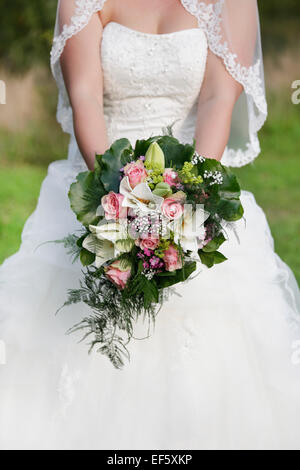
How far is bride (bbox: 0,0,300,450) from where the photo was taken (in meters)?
2.07

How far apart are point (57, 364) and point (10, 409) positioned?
209mm

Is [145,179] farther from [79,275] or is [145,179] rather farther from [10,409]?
[10,409]

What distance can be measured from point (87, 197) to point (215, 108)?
87cm

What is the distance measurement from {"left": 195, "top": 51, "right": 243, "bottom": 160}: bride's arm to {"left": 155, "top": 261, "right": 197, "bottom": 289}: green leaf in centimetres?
67

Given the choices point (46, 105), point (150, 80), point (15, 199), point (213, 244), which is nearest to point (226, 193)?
point (213, 244)

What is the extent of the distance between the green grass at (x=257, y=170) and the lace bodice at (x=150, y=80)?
2576 millimetres

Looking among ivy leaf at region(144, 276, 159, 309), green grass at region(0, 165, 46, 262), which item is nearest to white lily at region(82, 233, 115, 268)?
ivy leaf at region(144, 276, 159, 309)

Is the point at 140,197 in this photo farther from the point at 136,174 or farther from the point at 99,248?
the point at 99,248

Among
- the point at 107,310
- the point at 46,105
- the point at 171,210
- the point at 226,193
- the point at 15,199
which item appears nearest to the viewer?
the point at 171,210

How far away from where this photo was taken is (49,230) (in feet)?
8.02

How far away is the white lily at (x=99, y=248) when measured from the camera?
1842 millimetres

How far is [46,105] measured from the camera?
325 inches

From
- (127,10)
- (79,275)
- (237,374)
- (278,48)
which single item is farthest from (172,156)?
(278,48)

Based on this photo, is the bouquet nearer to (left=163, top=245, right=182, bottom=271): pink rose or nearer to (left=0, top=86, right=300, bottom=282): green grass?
(left=163, top=245, right=182, bottom=271): pink rose
